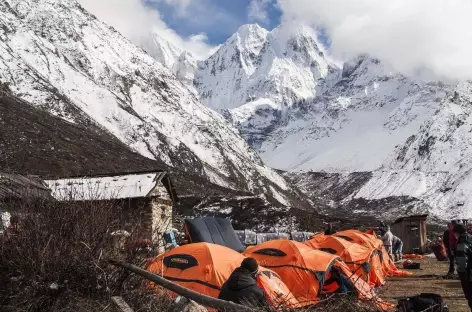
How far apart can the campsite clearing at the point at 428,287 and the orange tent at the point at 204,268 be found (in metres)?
2.86

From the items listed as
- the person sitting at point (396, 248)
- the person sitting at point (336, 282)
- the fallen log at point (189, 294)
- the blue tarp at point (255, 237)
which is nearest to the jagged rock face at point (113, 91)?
the blue tarp at point (255, 237)

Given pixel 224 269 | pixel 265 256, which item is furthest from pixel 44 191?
pixel 265 256

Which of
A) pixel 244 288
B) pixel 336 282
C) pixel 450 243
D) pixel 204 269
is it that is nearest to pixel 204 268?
pixel 204 269

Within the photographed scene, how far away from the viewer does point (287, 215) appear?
44.8 meters

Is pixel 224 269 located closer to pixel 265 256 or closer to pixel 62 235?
pixel 265 256

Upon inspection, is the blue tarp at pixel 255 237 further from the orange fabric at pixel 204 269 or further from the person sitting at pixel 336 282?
the orange fabric at pixel 204 269

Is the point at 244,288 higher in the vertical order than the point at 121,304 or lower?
higher

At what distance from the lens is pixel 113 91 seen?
129 m

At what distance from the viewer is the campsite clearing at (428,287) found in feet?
37.3

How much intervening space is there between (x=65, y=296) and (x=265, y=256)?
598cm

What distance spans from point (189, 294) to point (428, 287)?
1000cm

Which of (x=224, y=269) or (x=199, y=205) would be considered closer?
(x=224, y=269)

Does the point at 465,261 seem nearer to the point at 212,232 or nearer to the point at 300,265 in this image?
the point at 300,265

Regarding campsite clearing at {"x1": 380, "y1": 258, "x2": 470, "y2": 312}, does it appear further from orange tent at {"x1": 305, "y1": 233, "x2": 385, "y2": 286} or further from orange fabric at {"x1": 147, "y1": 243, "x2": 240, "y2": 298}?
orange fabric at {"x1": 147, "y1": 243, "x2": 240, "y2": 298}
